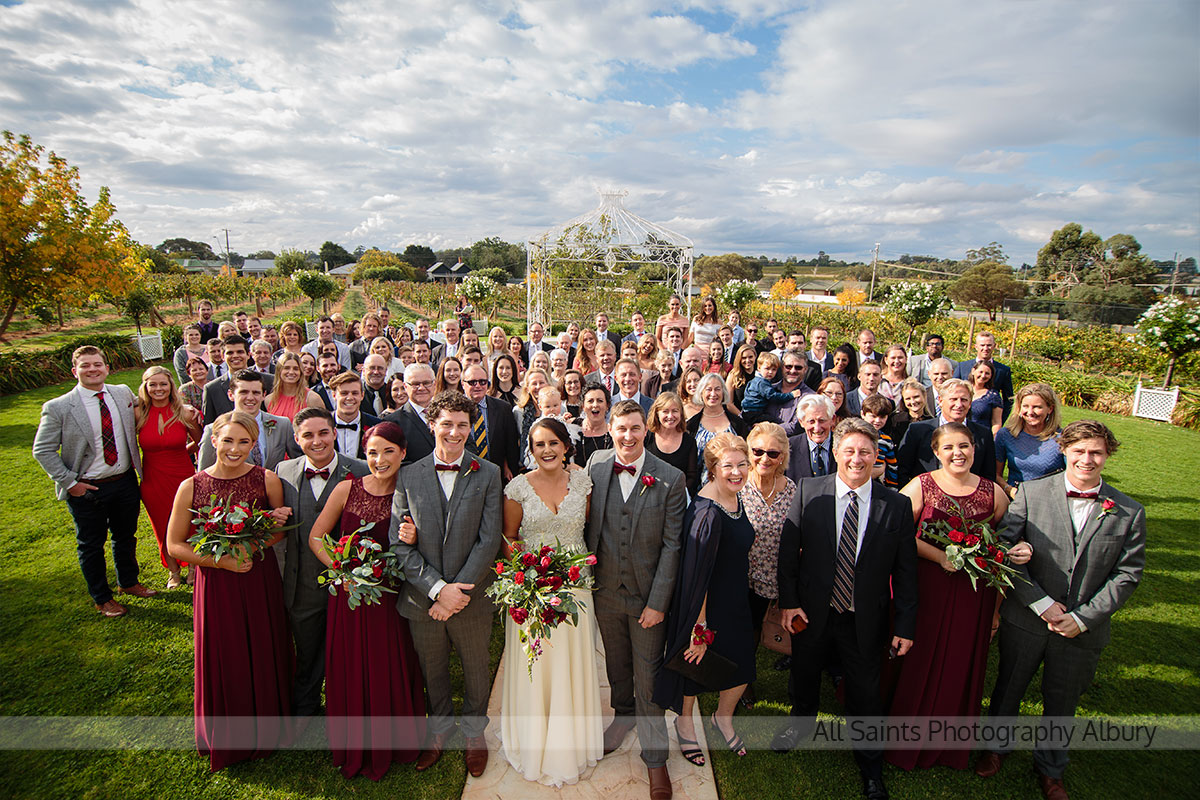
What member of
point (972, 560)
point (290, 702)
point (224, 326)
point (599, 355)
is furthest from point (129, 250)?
point (972, 560)

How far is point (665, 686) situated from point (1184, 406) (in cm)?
1704

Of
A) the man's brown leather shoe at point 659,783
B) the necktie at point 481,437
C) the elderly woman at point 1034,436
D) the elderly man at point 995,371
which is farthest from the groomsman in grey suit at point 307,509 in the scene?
the elderly man at point 995,371

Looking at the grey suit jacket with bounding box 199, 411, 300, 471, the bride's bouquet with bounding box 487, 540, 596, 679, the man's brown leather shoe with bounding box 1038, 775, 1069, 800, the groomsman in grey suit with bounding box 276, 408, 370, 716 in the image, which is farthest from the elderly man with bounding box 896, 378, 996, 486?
the grey suit jacket with bounding box 199, 411, 300, 471

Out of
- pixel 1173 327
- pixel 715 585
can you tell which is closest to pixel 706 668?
pixel 715 585

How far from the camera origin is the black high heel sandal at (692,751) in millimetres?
3637

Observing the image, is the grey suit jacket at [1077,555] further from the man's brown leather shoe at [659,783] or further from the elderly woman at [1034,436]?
the man's brown leather shoe at [659,783]

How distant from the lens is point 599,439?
4555 mm

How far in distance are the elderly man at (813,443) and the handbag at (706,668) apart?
5.48 feet

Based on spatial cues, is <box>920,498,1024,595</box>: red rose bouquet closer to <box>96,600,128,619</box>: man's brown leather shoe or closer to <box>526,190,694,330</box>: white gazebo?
<box>96,600,128,619</box>: man's brown leather shoe

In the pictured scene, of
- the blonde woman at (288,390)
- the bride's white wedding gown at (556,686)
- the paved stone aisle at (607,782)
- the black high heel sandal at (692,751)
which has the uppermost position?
the blonde woman at (288,390)

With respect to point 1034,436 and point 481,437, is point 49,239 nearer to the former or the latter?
point 481,437

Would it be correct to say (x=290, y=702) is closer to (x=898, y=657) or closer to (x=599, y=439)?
(x=599, y=439)

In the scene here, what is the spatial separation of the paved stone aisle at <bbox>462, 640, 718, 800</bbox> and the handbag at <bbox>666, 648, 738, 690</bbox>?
0.78 metres

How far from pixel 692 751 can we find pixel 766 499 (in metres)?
1.83
